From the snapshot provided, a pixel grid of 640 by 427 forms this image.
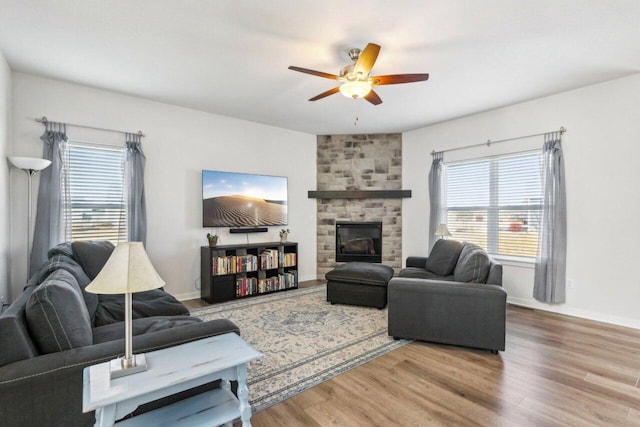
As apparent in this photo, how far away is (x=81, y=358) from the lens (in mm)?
1354

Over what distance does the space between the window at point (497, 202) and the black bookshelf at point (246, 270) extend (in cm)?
276

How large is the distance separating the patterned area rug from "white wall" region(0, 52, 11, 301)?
6.17ft

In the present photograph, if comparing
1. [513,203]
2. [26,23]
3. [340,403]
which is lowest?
[340,403]

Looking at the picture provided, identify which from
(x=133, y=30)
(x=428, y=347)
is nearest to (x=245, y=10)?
(x=133, y=30)

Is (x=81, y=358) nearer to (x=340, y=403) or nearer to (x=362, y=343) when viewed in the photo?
(x=340, y=403)

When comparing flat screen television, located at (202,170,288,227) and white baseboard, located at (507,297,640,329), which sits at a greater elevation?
flat screen television, located at (202,170,288,227)

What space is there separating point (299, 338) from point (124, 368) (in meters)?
1.95

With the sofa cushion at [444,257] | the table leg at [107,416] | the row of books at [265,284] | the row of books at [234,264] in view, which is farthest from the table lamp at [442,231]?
the table leg at [107,416]

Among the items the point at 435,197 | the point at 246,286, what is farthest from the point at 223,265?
the point at 435,197

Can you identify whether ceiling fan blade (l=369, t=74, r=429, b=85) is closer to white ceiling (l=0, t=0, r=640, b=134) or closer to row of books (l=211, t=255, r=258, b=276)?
white ceiling (l=0, t=0, r=640, b=134)

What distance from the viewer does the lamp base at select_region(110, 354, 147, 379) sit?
4.19 feet

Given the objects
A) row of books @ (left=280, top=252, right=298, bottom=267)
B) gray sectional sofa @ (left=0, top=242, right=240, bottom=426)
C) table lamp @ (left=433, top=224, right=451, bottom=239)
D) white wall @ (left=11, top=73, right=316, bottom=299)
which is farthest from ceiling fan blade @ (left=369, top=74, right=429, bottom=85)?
row of books @ (left=280, top=252, right=298, bottom=267)

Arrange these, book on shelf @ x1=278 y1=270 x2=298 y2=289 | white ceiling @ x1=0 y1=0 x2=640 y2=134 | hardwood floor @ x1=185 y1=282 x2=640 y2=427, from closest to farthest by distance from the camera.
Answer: hardwood floor @ x1=185 y1=282 x2=640 y2=427
white ceiling @ x1=0 y1=0 x2=640 y2=134
book on shelf @ x1=278 y1=270 x2=298 y2=289

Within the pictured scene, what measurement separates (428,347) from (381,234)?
2.98 metres
